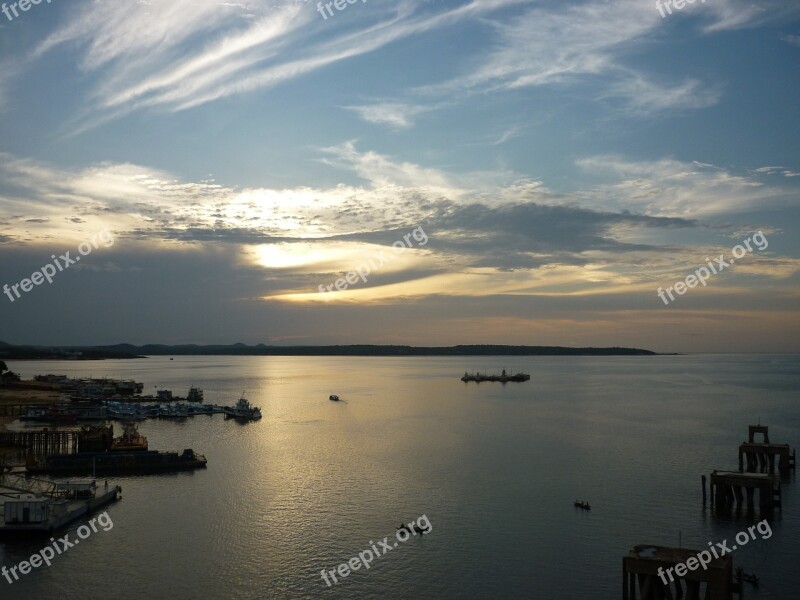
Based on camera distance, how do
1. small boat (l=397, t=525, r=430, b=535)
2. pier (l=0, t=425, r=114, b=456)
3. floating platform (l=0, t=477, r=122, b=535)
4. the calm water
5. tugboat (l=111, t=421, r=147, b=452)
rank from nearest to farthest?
the calm water → floating platform (l=0, t=477, r=122, b=535) → small boat (l=397, t=525, r=430, b=535) → tugboat (l=111, t=421, r=147, b=452) → pier (l=0, t=425, r=114, b=456)

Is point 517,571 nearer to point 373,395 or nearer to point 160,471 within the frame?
point 160,471

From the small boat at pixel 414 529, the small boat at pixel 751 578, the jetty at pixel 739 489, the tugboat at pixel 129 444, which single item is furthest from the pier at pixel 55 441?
the small boat at pixel 751 578

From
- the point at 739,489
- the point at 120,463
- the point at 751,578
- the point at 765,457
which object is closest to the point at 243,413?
the point at 120,463

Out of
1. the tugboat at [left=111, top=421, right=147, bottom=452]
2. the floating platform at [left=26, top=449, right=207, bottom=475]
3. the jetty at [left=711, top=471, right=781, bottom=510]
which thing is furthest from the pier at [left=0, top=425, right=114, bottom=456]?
the jetty at [left=711, top=471, right=781, bottom=510]

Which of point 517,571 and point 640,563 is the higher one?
point 640,563

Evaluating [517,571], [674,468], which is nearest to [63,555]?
[517,571]

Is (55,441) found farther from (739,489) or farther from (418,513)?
(739,489)

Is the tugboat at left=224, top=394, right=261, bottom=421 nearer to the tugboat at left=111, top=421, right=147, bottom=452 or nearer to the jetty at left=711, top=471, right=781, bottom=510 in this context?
the tugboat at left=111, top=421, right=147, bottom=452

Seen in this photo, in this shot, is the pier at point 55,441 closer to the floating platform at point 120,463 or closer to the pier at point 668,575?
the floating platform at point 120,463
